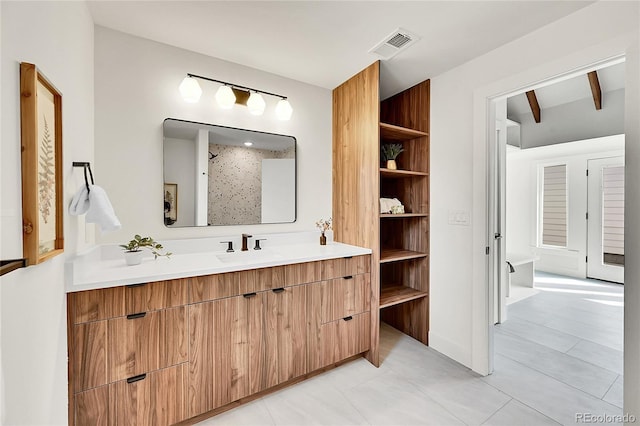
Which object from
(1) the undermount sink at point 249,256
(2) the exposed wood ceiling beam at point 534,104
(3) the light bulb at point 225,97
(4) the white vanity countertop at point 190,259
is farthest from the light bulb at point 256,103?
(2) the exposed wood ceiling beam at point 534,104

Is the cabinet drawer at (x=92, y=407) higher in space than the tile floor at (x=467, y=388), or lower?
higher

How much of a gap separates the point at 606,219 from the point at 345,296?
5009 millimetres

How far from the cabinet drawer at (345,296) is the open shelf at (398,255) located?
0.78 feet

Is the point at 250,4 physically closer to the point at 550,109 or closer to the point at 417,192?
the point at 417,192

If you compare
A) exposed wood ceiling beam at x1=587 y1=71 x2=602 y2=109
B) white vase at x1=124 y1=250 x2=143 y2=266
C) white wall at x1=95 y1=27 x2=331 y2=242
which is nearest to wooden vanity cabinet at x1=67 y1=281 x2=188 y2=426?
white vase at x1=124 y1=250 x2=143 y2=266

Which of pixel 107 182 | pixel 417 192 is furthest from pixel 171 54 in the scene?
pixel 417 192

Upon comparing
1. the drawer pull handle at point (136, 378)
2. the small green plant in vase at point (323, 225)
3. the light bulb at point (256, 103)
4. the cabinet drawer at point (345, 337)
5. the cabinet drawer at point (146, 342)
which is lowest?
the cabinet drawer at point (345, 337)

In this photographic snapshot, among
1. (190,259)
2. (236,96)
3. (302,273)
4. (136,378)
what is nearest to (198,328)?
(136,378)

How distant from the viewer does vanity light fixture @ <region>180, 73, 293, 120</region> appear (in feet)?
6.39

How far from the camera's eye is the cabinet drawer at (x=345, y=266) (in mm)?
2006

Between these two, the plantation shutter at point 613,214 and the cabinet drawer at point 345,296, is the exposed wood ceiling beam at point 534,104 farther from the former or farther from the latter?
the cabinet drawer at point 345,296

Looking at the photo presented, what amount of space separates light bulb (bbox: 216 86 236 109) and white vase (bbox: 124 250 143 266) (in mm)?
1224

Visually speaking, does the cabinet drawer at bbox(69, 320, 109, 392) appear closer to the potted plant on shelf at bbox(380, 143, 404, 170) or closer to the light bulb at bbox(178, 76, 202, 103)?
the light bulb at bbox(178, 76, 202, 103)

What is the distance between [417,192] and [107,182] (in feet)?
8.15
